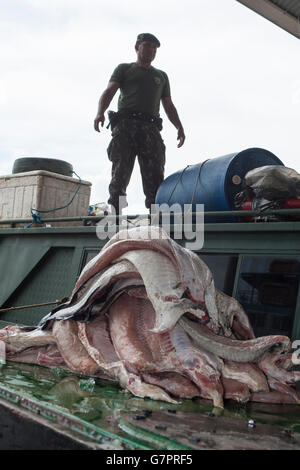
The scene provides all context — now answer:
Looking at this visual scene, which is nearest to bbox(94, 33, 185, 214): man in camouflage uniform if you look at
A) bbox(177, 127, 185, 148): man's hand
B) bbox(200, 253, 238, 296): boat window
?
bbox(177, 127, 185, 148): man's hand

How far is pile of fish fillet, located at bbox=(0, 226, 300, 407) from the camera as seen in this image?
3.02m

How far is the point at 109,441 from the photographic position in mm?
1971

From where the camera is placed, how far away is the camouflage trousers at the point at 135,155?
5.86 meters

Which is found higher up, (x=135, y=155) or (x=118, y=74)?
(x=118, y=74)

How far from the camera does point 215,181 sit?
489cm

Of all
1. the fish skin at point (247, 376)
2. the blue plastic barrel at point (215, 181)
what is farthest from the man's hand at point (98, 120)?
the fish skin at point (247, 376)

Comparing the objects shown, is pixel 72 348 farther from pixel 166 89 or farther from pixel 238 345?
pixel 166 89

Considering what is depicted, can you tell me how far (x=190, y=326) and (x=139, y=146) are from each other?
3.29 meters

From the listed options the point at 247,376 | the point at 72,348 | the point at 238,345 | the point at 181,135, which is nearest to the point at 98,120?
the point at 181,135

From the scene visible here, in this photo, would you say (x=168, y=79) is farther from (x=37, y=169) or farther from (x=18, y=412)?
(x=18, y=412)

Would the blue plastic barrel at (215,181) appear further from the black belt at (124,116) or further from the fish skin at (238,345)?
the fish skin at (238,345)

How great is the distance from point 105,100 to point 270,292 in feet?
11.1

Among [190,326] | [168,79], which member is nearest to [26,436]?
[190,326]

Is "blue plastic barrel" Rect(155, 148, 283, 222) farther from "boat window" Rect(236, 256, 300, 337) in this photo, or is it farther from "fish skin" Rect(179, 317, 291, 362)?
"fish skin" Rect(179, 317, 291, 362)
